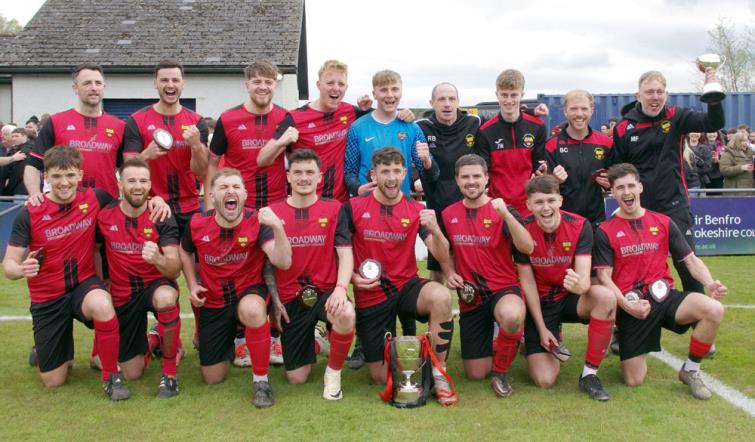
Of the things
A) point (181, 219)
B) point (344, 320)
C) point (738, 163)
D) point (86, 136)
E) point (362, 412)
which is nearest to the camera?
point (362, 412)

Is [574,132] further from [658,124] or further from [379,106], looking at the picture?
[379,106]

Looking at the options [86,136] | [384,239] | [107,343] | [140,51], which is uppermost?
[140,51]

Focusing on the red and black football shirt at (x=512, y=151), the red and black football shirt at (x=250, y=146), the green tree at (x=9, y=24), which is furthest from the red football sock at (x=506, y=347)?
the green tree at (x=9, y=24)

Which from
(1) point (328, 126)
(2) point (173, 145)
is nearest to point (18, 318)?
(2) point (173, 145)

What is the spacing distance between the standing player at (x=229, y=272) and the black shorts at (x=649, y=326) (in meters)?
2.41

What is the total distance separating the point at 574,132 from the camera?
5.68 meters

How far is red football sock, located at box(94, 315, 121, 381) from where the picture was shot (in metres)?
4.62

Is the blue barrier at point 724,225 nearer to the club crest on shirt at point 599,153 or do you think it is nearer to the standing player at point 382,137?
the club crest on shirt at point 599,153

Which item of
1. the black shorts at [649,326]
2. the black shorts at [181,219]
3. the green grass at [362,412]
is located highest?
the black shorts at [181,219]

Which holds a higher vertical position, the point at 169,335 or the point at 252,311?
the point at 252,311

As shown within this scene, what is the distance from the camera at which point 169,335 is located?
4.72m

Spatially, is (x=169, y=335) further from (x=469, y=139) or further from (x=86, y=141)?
(x=469, y=139)

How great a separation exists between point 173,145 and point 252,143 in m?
0.65

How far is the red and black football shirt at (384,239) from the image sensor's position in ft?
16.1
